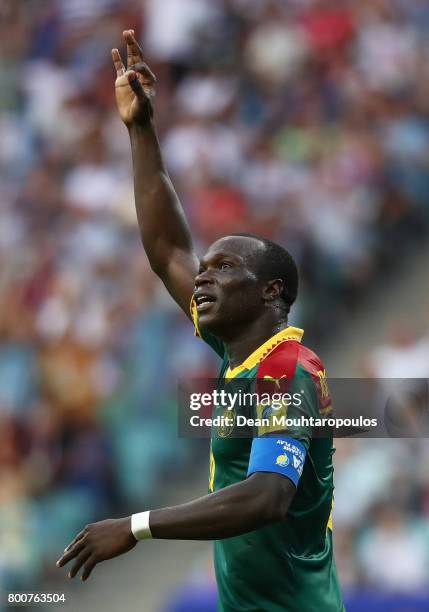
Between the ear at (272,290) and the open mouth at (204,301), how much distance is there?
0.55 feet

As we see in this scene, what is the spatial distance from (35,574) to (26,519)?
15.3 inches

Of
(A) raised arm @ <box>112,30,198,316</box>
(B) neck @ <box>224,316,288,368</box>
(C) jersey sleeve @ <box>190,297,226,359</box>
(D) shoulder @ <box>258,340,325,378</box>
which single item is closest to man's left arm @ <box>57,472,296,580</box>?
(D) shoulder @ <box>258,340,325,378</box>

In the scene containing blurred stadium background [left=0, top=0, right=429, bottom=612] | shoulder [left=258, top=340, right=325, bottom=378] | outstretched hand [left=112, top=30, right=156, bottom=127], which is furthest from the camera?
blurred stadium background [left=0, top=0, right=429, bottom=612]

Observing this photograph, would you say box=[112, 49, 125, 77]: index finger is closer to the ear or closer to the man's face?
the man's face

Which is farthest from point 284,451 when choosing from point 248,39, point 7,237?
point 248,39

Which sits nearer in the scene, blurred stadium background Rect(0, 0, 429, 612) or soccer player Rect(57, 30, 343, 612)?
soccer player Rect(57, 30, 343, 612)

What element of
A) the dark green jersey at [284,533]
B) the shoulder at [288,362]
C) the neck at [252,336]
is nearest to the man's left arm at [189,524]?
the dark green jersey at [284,533]

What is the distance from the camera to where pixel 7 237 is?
33.6 feet

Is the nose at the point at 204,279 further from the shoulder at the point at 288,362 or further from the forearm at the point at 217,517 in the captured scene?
the forearm at the point at 217,517

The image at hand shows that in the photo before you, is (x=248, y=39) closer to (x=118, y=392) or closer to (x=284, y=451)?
(x=118, y=392)

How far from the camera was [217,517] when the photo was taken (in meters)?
3.53

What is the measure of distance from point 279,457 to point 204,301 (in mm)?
693

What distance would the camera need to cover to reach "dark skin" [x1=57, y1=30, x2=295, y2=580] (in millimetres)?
3525

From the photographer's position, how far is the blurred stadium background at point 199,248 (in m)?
8.20
